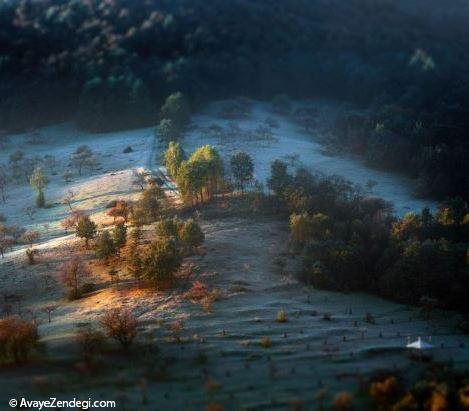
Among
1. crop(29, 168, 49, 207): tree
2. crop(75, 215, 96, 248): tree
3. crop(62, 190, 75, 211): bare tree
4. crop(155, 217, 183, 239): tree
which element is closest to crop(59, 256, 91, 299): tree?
crop(75, 215, 96, 248): tree

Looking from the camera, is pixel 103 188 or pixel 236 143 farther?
pixel 236 143

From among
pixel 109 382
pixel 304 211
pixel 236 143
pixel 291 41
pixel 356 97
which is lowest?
pixel 109 382

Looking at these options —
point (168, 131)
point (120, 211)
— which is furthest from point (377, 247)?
point (168, 131)

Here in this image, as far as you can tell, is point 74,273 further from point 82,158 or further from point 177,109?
point 177,109

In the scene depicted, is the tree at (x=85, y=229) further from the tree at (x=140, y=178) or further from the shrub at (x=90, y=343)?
the shrub at (x=90, y=343)

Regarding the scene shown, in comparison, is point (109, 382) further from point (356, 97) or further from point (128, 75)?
point (356, 97)

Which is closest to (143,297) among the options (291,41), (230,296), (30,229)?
(230,296)
